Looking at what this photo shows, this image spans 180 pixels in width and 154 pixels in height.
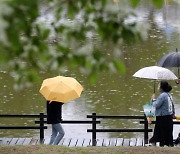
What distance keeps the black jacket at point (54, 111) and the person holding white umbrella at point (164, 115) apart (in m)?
1.71

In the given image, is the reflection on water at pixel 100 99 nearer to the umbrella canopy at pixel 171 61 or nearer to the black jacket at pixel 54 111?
the umbrella canopy at pixel 171 61

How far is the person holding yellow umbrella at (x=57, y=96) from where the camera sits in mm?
10781

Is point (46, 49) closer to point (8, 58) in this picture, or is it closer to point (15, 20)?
point (8, 58)

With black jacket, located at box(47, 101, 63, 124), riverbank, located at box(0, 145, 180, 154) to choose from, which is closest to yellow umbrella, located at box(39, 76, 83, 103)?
black jacket, located at box(47, 101, 63, 124)

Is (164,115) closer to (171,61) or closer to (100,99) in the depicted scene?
(171,61)

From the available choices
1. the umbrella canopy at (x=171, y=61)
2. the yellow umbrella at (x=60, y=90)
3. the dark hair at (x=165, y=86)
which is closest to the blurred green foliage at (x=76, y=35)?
the dark hair at (x=165, y=86)

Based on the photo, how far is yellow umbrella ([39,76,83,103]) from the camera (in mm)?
10781

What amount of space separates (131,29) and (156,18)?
30239 millimetres

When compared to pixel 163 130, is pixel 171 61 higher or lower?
higher

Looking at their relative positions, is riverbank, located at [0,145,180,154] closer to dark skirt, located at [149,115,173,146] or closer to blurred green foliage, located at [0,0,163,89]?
dark skirt, located at [149,115,173,146]

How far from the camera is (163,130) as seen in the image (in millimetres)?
10758

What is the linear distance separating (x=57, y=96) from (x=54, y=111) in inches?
12.0

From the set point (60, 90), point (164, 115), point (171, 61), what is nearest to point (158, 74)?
point (171, 61)

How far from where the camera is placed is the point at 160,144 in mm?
11023
